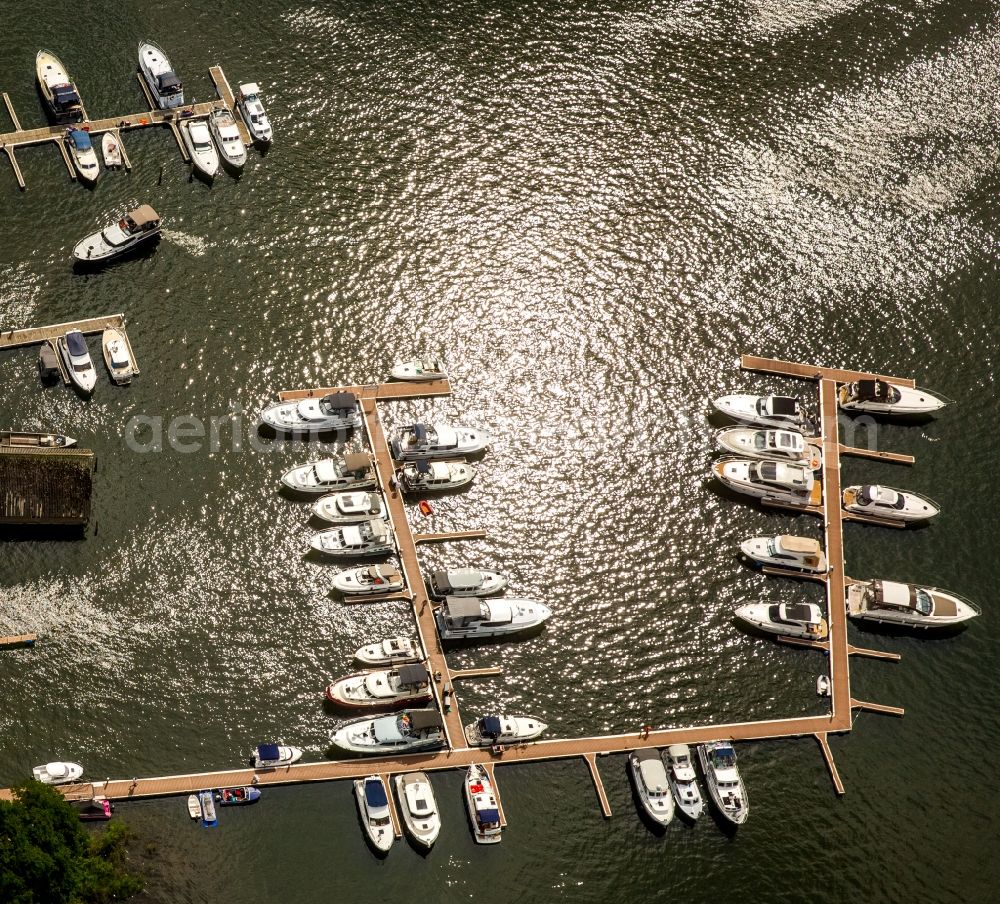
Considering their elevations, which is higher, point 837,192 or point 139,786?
point 837,192

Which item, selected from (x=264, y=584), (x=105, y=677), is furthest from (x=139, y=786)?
(x=264, y=584)

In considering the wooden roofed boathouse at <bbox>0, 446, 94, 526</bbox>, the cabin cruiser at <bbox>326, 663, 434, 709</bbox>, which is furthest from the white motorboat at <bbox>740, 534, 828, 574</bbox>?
the wooden roofed boathouse at <bbox>0, 446, 94, 526</bbox>

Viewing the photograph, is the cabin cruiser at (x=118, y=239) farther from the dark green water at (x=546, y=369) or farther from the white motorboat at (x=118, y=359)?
the white motorboat at (x=118, y=359)

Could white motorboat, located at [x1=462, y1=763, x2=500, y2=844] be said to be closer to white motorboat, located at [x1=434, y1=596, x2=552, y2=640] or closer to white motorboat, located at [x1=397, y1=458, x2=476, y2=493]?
→ white motorboat, located at [x1=434, y1=596, x2=552, y2=640]

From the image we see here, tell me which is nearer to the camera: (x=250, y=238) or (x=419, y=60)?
(x=250, y=238)

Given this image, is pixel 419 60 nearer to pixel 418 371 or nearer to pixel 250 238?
pixel 250 238

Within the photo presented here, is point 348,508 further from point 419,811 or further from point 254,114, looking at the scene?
point 254,114

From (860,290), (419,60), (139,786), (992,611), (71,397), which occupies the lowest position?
(992,611)

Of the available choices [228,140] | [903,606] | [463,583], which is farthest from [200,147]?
[903,606]
